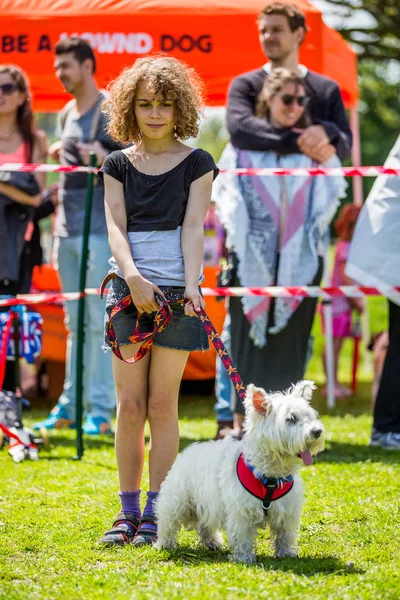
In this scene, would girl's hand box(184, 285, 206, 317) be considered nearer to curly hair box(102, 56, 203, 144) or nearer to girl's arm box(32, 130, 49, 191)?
curly hair box(102, 56, 203, 144)

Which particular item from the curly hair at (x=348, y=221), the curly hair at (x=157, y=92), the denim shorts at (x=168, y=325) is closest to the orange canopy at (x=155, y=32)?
the curly hair at (x=348, y=221)

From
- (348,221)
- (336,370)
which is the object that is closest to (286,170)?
(348,221)

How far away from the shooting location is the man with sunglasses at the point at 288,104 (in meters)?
5.48

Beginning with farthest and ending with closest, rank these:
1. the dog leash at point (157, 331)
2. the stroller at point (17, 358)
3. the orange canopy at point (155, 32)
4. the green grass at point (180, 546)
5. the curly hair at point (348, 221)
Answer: the curly hair at point (348, 221)
the orange canopy at point (155, 32)
the stroller at point (17, 358)
the dog leash at point (157, 331)
the green grass at point (180, 546)

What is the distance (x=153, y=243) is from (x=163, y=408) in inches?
26.2

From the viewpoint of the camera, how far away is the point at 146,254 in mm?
3693

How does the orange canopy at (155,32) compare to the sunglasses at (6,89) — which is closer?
the sunglasses at (6,89)

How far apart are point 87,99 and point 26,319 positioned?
1.68 m

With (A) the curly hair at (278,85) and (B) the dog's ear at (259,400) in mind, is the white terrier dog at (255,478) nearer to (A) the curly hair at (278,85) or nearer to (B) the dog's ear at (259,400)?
(B) the dog's ear at (259,400)

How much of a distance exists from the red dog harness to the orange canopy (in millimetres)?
4858

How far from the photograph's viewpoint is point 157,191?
367 cm

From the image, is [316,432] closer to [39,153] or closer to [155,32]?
[39,153]

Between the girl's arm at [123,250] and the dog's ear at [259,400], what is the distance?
52 centimetres

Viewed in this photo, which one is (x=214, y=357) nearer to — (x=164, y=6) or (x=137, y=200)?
(x=164, y=6)
